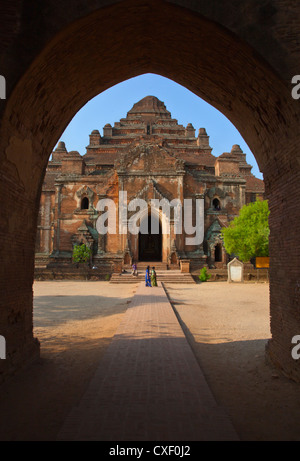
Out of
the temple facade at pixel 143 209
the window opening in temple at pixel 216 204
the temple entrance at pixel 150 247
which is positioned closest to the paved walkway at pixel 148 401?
the temple facade at pixel 143 209

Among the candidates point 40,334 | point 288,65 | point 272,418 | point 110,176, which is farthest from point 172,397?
point 110,176

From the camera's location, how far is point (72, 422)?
332 cm

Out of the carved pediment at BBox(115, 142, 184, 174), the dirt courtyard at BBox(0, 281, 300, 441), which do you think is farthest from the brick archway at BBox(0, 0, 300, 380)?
the carved pediment at BBox(115, 142, 184, 174)

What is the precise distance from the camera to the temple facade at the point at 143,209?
25.6m

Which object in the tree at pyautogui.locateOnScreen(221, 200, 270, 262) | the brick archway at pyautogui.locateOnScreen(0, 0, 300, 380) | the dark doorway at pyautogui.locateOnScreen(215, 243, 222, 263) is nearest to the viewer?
the brick archway at pyautogui.locateOnScreen(0, 0, 300, 380)

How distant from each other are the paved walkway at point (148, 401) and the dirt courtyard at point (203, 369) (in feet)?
1.10

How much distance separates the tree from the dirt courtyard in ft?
41.1

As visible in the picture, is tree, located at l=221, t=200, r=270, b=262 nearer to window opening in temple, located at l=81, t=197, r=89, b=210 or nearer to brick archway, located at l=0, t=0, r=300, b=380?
window opening in temple, located at l=81, t=197, r=89, b=210

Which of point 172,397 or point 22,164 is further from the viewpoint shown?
point 22,164

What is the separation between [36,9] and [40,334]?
669 centimetres

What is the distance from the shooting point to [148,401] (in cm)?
391

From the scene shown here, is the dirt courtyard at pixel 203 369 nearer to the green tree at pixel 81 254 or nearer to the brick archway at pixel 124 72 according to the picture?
the brick archway at pixel 124 72

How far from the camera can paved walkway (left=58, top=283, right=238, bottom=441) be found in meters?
3.15

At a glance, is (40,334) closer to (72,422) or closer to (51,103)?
(72,422)
